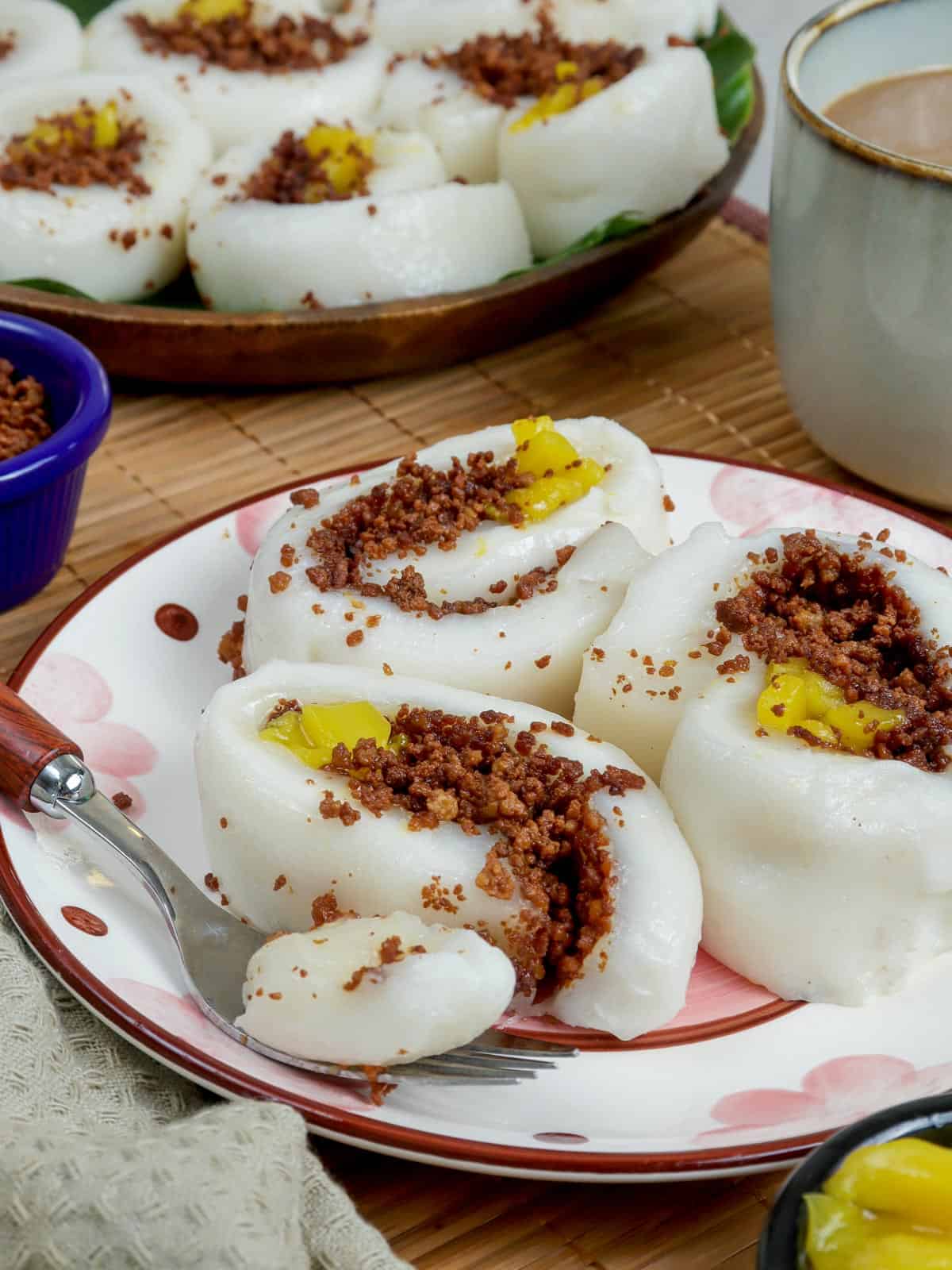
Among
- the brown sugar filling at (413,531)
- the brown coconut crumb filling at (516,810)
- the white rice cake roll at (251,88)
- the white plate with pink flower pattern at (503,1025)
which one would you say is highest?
the white rice cake roll at (251,88)

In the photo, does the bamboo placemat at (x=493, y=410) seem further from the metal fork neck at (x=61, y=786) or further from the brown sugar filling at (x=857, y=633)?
the brown sugar filling at (x=857, y=633)

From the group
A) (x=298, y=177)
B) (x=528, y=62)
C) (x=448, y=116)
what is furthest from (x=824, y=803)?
(x=528, y=62)

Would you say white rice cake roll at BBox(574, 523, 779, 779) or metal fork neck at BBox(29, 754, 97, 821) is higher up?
white rice cake roll at BBox(574, 523, 779, 779)

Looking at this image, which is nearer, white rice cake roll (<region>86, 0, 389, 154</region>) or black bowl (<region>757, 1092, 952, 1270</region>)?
black bowl (<region>757, 1092, 952, 1270</region>)

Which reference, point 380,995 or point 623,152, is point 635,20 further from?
point 380,995

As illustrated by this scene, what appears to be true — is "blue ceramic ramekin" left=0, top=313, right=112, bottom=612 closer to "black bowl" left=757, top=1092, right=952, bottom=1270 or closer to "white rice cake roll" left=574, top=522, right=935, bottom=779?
"white rice cake roll" left=574, top=522, right=935, bottom=779

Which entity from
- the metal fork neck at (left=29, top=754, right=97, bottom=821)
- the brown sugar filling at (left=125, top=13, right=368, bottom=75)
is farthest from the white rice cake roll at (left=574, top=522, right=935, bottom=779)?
the brown sugar filling at (left=125, top=13, right=368, bottom=75)

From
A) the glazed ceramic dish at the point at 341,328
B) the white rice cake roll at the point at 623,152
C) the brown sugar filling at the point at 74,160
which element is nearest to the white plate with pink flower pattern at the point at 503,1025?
the glazed ceramic dish at the point at 341,328
